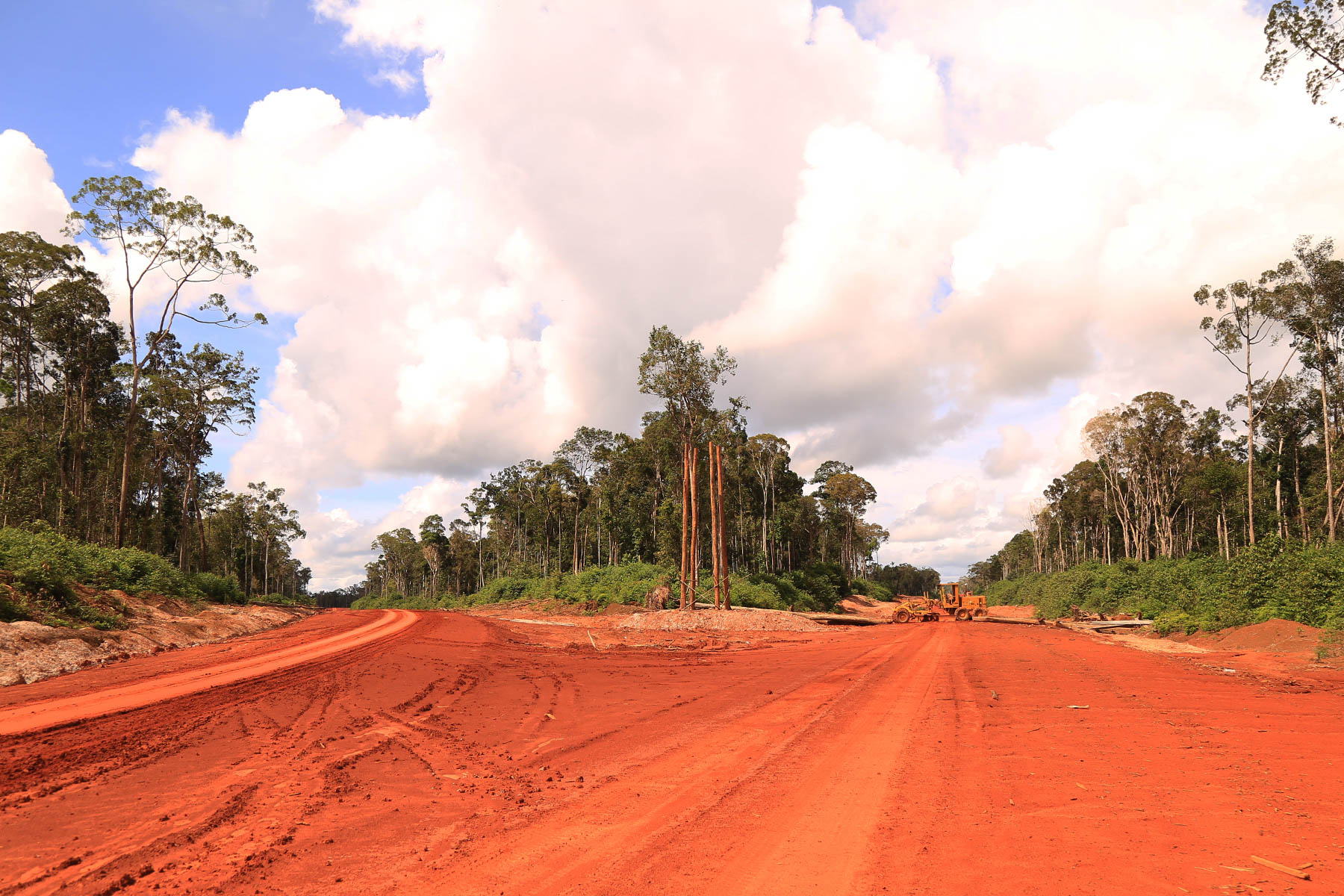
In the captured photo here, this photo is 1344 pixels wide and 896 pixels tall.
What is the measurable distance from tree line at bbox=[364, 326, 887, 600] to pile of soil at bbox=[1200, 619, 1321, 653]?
17.4 meters

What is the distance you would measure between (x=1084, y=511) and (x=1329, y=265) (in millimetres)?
39514

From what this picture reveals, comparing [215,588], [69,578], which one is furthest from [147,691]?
[215,588]

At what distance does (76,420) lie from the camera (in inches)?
1501

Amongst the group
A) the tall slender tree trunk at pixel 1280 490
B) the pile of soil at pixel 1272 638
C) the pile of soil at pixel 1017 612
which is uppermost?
the tall slender tree trunk at pixel 1280 490

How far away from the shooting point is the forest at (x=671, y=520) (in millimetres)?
34031

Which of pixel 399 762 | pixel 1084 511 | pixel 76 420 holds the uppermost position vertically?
pixel 76 420

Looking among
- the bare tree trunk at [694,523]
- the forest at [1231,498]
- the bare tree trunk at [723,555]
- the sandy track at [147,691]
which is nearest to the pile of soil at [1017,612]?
the forest at [1231,498]

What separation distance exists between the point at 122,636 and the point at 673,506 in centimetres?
3233

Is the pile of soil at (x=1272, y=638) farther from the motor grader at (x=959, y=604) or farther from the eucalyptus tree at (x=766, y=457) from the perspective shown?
the eucalyptus tree at (x=766, y=457)

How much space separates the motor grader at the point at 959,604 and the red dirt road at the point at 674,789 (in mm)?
27207

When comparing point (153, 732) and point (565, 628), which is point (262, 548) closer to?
point (565, 628)

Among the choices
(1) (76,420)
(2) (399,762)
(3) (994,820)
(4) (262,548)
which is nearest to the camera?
(3) (994,820)

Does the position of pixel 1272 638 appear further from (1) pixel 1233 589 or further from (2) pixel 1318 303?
(2) pixel 1318 303

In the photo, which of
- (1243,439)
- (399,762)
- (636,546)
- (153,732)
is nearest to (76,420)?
(636,546)
